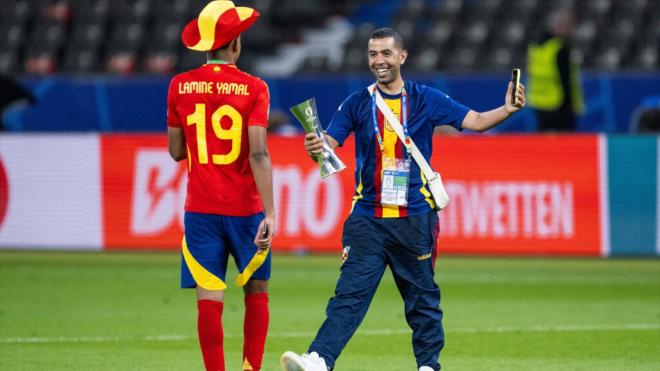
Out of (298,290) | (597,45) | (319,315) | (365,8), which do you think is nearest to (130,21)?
(365,8)

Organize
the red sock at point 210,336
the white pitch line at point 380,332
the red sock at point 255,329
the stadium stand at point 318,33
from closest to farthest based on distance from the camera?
1. the red sock at point 210,336
2. the red sock at point 255,329
3. the white pitch line at point 380,332
4. the stadium stand at point 318,33

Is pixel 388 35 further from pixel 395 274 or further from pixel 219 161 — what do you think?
pixel 395 274

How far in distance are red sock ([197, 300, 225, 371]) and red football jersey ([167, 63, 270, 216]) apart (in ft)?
1.88

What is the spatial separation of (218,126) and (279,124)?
13333mm

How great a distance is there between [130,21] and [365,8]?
4.83 m

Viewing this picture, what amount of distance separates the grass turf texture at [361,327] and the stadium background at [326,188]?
4 centimetres

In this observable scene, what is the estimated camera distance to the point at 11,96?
24.5 meters

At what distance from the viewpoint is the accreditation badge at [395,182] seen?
8.62 m

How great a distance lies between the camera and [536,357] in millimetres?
10688

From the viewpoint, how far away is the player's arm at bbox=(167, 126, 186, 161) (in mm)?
A: 8477

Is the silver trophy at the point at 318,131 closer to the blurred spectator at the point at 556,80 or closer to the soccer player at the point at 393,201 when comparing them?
the soccer player at the point at 393,201

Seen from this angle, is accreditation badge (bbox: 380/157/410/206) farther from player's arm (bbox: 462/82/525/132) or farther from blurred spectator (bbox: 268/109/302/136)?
blurred spectator (bbox: 268/109/302/136)

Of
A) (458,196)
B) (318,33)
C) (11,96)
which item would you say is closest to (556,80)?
(458,196)

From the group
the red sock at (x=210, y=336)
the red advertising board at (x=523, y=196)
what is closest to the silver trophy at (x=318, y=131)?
the red sock at (x=210, y=336)
